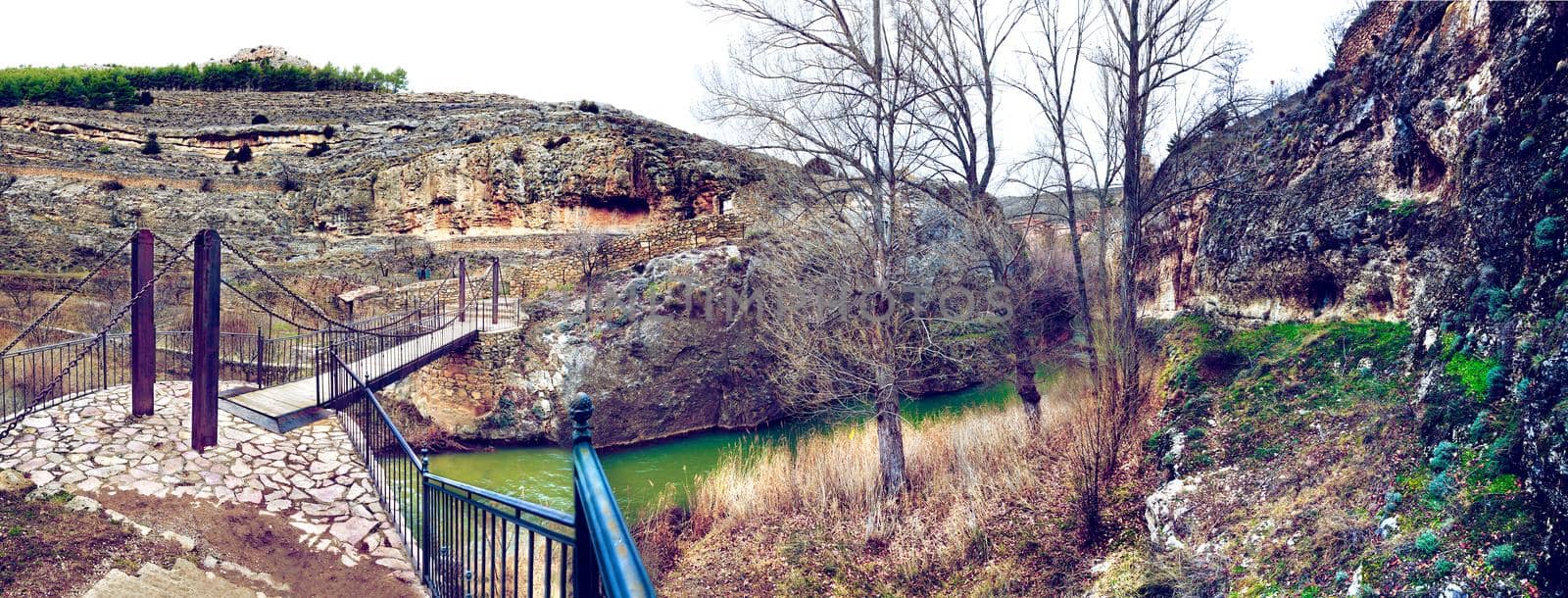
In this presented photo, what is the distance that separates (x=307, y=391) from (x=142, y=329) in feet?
6.47

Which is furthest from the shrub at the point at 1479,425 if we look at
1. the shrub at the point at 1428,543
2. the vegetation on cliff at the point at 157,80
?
the vegetation on cliff at the point at 157,80

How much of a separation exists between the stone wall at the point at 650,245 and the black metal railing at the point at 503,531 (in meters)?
7.74

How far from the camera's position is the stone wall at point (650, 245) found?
16453 millimetres

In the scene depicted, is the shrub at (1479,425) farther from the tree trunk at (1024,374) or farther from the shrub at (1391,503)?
the tree trunk at (1024,374)

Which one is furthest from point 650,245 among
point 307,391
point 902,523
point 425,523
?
point 425,523

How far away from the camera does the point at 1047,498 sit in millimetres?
7957

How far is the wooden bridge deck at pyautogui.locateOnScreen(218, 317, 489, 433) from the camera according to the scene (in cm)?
783

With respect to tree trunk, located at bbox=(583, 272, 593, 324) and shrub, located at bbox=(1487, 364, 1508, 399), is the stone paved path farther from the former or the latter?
shrub, located at bbox=(1487, 364, 1508, 399)

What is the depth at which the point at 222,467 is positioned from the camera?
6.66 m

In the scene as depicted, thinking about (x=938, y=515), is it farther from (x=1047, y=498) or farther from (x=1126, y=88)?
(x=1126, y=88)

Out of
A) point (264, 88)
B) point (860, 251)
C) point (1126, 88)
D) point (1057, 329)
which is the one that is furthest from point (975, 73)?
point (264, 88)

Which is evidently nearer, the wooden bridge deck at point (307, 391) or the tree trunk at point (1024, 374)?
the wooden bridge deck at point (307, 391)

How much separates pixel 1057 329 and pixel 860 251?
31.4 ft

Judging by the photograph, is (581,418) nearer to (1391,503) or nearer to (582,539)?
(582,539)
